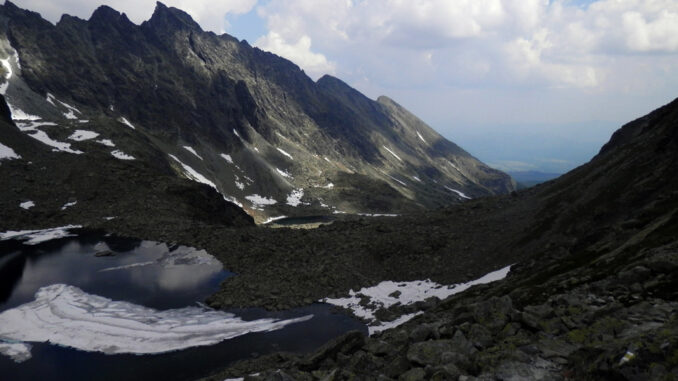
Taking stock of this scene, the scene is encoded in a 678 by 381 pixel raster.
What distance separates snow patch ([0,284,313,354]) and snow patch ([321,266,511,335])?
540 cm

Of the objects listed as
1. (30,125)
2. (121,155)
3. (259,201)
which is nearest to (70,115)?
(30,125)

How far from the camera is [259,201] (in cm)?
15900

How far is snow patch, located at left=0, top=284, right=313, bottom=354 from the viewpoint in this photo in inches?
1405

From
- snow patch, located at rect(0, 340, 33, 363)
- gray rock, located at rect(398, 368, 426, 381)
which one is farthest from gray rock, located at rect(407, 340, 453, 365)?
snow patch, located at rect(0, 340, 33, 363)

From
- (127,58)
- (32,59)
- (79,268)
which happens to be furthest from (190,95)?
(79,268)

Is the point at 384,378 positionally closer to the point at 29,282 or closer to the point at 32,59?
the point at 29,282

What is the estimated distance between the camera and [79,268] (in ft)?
179

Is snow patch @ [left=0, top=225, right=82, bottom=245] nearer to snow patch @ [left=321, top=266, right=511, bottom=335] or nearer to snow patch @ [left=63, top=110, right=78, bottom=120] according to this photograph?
snow patch @ [left=321, top=266, right=511, bottom=335]

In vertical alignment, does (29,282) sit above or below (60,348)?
above

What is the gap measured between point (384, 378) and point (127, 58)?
211 m

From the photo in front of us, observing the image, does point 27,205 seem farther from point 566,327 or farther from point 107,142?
point 566,327

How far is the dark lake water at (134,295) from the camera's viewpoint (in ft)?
104

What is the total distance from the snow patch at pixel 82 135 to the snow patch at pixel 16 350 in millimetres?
78983

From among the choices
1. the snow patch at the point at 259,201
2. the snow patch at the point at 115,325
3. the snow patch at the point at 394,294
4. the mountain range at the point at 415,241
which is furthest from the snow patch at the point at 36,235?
the snow patch at the point at 259,201
